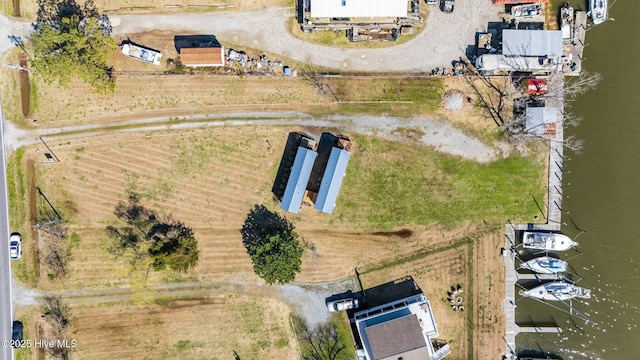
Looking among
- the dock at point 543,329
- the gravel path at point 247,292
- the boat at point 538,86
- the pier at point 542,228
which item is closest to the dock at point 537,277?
the pier at point 542,228

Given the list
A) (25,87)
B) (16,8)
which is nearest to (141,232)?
(25,87)

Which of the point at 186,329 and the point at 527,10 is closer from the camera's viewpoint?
the point at 527,10

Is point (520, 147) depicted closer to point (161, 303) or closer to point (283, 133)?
point (283, 133)

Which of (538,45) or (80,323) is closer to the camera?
(538,45)

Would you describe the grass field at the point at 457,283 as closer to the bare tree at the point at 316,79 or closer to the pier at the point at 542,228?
the pier at the point at 542,228

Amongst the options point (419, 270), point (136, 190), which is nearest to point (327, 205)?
point (419, 270)

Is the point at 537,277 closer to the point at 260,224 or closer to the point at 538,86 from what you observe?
the point at 538,86
